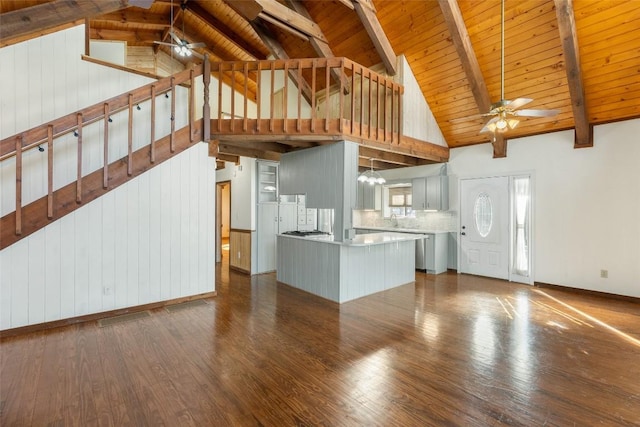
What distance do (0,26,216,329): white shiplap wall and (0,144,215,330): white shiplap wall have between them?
0.01 meters

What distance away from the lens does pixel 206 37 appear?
793 centimetres

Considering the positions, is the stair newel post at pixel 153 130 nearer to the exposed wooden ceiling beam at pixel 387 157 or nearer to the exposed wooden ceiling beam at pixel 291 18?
the exposed wooden ceiling beam at pixel 291 18

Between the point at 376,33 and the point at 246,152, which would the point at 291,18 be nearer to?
the point at 376,33

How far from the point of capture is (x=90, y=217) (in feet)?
12.7

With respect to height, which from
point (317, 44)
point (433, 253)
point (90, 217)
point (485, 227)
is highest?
point (317, 44)

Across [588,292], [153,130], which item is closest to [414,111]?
[588,292]

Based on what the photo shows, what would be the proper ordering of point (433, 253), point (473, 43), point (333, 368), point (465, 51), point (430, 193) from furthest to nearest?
point (430, 193), point (433, 253), point (473, 43), point (465, 51), point (333, 368)

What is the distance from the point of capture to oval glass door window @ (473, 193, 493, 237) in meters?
6.39

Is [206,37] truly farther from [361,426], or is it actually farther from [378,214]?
[361,426]

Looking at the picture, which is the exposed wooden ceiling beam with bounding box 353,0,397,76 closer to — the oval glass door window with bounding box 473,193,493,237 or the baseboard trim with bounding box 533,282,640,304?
the oval glass door window with bounding box 473,193,493,237

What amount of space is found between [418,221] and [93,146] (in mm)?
6664

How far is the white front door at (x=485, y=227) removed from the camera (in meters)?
6.16

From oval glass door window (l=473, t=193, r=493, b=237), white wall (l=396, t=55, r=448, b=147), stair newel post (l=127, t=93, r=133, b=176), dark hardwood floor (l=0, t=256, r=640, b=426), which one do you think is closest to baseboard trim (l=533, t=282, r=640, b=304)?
dark hardwood floor (l=0, t=256, r=640, b=426)

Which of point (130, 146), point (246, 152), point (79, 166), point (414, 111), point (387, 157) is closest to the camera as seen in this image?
point (79, 166)
